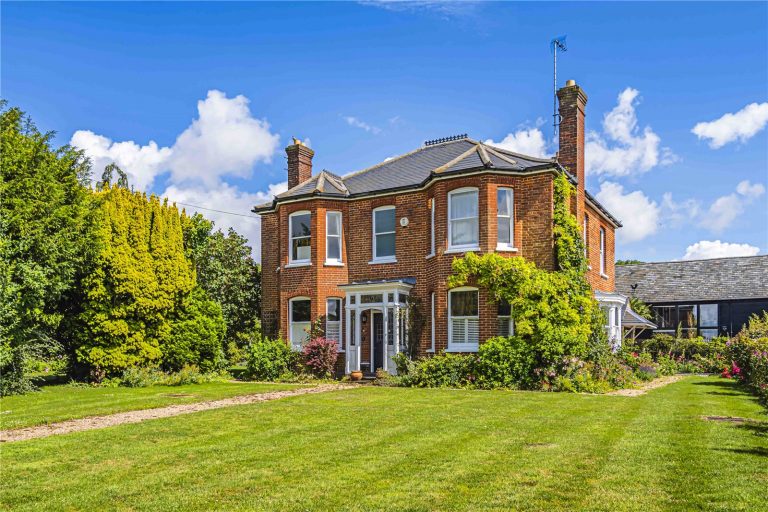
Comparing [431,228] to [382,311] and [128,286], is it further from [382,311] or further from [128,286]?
[128,286]

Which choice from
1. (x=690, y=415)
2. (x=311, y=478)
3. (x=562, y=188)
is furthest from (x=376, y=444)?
(x=562, y=188)

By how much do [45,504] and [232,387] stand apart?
1306 centimetres

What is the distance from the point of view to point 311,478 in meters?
7.54

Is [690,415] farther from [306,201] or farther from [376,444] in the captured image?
[306,201]

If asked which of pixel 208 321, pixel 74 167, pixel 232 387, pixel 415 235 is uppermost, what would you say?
pixel 74 167

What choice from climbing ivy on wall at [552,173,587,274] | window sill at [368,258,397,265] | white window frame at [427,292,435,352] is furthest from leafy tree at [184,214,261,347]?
climbing ivy on wall at [552,173,587,274]

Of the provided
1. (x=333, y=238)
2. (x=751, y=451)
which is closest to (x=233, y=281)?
(x=333, y=238)

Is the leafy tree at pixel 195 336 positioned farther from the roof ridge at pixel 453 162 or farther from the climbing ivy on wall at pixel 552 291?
the roof ridge at pixel 453 162

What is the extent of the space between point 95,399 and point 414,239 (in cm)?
1149

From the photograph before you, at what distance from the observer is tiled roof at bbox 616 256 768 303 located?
3688 cm

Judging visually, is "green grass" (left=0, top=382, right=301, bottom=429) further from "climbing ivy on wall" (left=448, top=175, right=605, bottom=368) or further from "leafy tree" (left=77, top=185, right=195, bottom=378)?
"climbing ivy on wall" (left=448, top=175, right=605, bottom=368)

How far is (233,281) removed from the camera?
2878 cm

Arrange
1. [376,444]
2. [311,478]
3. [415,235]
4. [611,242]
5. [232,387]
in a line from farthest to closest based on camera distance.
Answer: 1. [611,242]
2. [415,235]
3. [232,387]
4. [376,444]
5. [311,478]

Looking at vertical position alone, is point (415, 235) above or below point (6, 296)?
above
